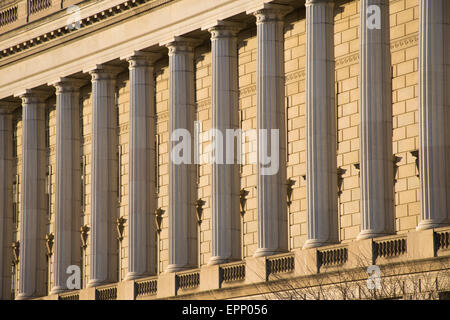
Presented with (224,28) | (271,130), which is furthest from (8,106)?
(271,130)

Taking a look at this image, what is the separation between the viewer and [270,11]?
266ft

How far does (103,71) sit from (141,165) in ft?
22.8

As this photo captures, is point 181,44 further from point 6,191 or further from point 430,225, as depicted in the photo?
point 430,225

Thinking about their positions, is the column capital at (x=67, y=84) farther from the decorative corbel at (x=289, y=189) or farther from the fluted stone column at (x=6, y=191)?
the decorative corbel at (x=289, y=189)

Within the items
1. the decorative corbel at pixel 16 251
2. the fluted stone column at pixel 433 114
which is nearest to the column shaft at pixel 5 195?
the decorative corbel at pixel 16 251

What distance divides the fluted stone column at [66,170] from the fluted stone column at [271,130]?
18479mm

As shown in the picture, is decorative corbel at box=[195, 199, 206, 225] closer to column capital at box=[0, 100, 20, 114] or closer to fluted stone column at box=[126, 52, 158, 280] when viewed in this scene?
fluted stone column at box=[126, 52, 158, 280]

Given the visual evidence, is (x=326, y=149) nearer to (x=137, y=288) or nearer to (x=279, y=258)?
(x=279, y=258)

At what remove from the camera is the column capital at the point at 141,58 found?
90250 mm

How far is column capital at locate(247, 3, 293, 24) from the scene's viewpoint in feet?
266

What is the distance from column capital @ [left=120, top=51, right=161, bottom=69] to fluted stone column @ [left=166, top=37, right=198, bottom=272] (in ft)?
8.36

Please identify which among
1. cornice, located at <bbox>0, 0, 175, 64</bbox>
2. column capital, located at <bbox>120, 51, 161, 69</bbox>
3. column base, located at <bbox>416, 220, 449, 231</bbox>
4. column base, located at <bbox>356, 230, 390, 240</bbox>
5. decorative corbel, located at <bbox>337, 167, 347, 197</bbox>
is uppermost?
cornice, located at <bbox>0, 0, 175, 64</bbox>

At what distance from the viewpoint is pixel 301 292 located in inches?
2835

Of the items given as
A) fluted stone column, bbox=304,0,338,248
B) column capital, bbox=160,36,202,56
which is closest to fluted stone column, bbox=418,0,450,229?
fluted stone column, bbox=304,0,338,248
